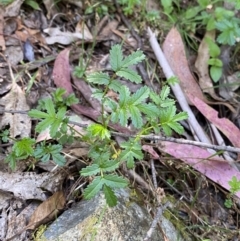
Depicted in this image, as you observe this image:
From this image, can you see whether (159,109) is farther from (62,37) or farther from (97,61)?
(62,37)

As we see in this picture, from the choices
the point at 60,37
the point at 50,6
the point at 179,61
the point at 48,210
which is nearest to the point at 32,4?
the point at 50,6

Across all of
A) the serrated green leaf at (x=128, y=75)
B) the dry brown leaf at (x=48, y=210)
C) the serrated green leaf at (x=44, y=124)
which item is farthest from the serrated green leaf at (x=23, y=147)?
the serrated green leaf at (x=128, y=75)

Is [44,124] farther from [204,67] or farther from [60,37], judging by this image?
[204,67]

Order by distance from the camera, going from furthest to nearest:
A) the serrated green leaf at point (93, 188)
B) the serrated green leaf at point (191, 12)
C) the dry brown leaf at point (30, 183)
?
the serrated green leaf at point (191, 12) < the dry brown leaf at point (30, 183) < the serrated green leaf at point (93, 188)

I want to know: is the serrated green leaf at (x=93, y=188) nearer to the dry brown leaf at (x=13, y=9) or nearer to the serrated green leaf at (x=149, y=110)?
the serrated green leaf at (x=149, y=110)

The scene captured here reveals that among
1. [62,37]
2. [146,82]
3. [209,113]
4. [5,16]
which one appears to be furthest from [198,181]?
[5,16]
